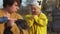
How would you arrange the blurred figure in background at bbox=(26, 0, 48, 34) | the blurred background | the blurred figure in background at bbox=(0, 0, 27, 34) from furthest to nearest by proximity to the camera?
the blurred background
the blurred figure in background at bbox=(26, 0, 48, 34)
the blurred figure in background at bbox=(0, 0, 27, 34)

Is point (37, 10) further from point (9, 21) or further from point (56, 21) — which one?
point (56, 21)

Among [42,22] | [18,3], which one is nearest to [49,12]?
[42,22]

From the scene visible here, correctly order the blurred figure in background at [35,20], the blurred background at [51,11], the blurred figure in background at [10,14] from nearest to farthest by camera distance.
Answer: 1. the blurred figure in background at [10,14]
2. the blurred figure in background at [35,20]
3. the blurred background at [51,11]

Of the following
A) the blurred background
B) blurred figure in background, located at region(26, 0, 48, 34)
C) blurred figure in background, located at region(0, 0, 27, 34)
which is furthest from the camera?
the blurred background

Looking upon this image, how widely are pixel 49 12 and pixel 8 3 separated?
415cm

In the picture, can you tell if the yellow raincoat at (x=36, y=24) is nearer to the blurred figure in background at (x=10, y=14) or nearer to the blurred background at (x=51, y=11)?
the blurred figure in background at (x=10, y=14)

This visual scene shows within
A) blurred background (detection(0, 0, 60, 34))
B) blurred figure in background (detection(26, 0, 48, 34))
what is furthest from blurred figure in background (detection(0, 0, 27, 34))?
blurred background (detection(0, 0, 60, 34))

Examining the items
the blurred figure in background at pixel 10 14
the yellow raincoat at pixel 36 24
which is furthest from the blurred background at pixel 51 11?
the blurred figure in background at pixel 10 14

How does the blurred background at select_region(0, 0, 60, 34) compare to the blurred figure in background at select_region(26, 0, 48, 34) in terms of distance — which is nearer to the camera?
the blurred figure in background at select_region(26, 0, 48, 34)

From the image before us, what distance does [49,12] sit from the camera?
20.0ft

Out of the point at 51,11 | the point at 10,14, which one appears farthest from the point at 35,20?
the point at 51,11

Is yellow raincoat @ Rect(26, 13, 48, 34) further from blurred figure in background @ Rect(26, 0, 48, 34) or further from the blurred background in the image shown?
the blurred background

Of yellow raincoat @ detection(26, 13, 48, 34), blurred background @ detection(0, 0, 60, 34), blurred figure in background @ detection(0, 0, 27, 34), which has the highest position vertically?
blurred figure in background @ detection(0, 0, 27, 34)

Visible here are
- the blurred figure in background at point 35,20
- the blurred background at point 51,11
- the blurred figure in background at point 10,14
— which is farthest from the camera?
the blurred background at point 51,11
